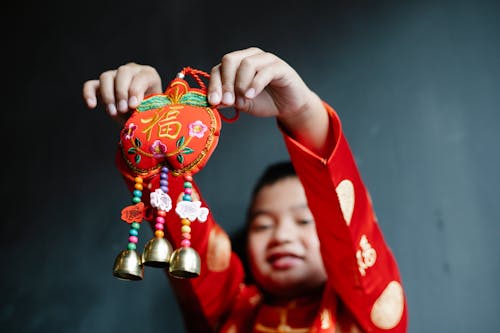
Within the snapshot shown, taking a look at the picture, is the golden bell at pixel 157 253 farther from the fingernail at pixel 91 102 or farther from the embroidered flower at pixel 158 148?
the fingernail at pixel 91 102

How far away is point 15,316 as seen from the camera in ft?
3.44

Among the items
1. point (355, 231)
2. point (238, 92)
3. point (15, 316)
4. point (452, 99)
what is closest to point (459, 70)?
point (452, 99)

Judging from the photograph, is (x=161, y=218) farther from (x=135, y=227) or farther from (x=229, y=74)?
(x=229, y=74)

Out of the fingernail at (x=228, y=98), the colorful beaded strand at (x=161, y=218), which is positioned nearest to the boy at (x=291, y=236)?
the fingernail at (x=228, y=98)

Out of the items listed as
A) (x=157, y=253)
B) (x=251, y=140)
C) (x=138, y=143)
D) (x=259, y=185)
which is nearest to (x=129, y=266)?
(x=157, y=253)

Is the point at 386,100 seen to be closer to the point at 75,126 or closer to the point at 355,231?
the point at 355,231

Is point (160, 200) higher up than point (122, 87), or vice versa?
point (122, 87)

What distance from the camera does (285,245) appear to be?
2.88 ft

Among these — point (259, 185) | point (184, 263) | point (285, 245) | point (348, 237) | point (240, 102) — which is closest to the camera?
point (184, 263)

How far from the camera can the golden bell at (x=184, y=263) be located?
529 mm

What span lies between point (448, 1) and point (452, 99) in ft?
0.71

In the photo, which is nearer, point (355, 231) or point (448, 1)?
point (355, 231)

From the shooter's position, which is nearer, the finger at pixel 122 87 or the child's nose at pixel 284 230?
the finger at pixel 122 87

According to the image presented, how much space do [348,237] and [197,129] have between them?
0.92 ft
